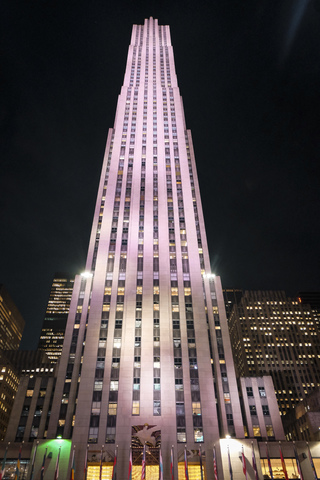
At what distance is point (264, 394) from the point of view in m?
74.9

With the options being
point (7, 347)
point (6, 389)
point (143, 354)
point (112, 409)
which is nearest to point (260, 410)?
point (143, 354)

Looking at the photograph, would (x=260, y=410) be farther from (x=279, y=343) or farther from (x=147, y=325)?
(x=279, y=343)

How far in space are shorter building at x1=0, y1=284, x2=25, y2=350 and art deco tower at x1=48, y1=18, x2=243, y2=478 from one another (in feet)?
348

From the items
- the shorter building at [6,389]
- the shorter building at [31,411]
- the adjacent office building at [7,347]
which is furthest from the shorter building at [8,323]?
the shorter building at [31,411]

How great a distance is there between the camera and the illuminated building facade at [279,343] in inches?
5984

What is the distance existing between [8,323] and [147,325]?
13469 centimetres

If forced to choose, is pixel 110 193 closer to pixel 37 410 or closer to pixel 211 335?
pixel 211 335

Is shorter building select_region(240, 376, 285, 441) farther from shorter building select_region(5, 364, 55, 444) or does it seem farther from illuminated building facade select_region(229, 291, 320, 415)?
illuminated building facade select_region(229, 291, 320, 415)

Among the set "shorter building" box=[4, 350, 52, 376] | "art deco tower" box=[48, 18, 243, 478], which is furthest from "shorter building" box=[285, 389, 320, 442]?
"shorter building" box=[4, 350, 52, 376]

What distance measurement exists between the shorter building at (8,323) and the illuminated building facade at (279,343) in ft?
408

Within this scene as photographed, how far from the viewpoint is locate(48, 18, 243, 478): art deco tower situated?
211ft

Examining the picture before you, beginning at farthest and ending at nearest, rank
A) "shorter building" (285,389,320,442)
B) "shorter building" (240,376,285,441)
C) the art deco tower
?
"shorter building" (285,389,320,442), "shorter building" (240,376,285,441), the art deco tower

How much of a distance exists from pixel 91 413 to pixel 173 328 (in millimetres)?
24593

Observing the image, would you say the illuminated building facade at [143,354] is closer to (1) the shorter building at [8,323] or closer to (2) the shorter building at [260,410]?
(2) the shorter building at [260,410]
